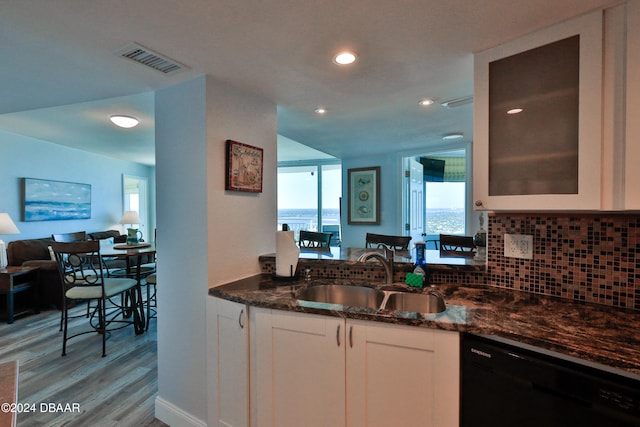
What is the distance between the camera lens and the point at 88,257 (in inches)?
116

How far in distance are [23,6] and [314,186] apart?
5.82 meters

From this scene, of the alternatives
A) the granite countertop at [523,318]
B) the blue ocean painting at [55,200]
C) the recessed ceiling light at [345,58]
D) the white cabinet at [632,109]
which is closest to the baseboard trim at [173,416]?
the granite countertop at [523,318]

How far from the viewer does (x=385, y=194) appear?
4.89 meters

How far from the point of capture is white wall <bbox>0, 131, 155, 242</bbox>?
427 cm

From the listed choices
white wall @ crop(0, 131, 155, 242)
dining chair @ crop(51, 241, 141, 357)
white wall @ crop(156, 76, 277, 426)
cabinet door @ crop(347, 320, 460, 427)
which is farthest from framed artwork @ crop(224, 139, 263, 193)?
white wall @ crop(0, 131, 155, 242)

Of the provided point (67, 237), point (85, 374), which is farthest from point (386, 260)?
point (67, 237)

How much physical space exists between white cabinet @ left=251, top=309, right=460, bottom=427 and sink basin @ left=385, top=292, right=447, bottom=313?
42cm

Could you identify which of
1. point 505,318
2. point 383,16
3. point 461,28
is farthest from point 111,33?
point 505,318

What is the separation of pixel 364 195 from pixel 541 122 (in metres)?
3.75

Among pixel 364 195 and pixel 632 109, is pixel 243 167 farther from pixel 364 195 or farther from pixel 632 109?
pixel 364 195

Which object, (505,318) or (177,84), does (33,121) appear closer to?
(177,84)

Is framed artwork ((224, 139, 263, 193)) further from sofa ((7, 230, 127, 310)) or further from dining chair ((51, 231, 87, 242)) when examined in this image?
dining chair ((51, 231, 87, 242))

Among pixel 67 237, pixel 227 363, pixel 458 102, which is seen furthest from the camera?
pixel 67 237

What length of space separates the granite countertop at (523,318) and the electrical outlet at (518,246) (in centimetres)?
20
